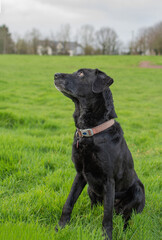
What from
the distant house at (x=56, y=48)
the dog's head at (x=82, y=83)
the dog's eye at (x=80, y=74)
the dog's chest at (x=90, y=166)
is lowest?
the dog's chest at (x=90, y=166)

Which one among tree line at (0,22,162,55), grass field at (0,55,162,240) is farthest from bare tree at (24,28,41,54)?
grass field at (0,55,162,240)

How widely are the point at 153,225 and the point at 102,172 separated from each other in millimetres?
928

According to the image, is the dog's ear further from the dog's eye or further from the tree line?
the tree line

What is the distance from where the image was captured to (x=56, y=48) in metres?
84.6

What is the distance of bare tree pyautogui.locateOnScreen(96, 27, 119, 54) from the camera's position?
77875mm

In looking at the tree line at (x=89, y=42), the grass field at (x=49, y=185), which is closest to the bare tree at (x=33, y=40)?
the tree line at (x=89, y=42)

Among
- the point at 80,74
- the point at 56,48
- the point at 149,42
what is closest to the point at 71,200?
the point at 80,74

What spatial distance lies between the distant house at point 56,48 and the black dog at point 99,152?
74.4 m

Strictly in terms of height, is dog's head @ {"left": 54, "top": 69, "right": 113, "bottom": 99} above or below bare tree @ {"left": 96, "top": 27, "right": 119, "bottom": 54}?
below

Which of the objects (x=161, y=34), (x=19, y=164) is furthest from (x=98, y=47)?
(x=19, y=164)

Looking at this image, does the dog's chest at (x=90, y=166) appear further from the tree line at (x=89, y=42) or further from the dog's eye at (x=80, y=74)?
the tree line at (x=89, y=42)

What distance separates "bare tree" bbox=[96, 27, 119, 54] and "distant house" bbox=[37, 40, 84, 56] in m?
7.33

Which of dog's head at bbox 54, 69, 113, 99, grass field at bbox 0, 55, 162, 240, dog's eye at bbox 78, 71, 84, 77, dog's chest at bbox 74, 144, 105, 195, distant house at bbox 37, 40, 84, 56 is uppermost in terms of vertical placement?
distant house at bbox 37, 40, 84, 56

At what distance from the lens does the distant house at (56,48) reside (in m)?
78.8
